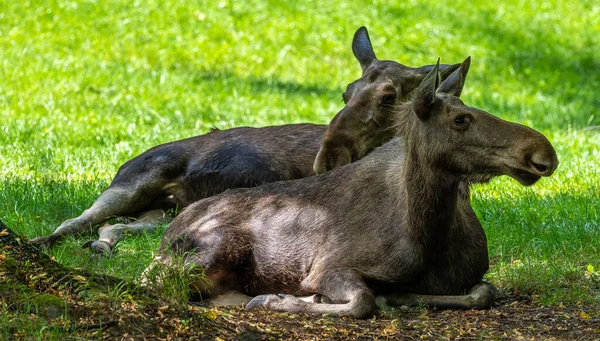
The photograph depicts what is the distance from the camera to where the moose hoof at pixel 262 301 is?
662 centimetres

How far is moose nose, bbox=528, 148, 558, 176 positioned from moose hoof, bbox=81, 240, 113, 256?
3588 mm

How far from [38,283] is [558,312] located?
3.23 metres

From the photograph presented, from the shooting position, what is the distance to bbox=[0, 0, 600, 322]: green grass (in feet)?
28.0

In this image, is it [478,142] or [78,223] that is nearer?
[478,142]

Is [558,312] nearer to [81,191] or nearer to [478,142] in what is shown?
[478,142]

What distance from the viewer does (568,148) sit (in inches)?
502

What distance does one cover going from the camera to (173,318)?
17.7 ft

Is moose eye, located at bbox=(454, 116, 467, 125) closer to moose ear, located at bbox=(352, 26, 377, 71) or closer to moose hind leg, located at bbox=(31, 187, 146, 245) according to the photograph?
moose ear, located at bbox=(352, 26, 377, 71)

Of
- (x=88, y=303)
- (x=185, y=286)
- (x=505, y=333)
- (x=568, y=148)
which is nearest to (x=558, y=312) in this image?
(x=505, y=333)

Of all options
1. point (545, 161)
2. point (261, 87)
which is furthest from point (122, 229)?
point (261, 87)

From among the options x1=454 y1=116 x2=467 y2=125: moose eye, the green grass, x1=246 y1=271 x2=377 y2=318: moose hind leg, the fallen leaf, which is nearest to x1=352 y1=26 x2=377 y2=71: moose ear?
the green grass

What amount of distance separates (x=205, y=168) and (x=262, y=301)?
2787mm

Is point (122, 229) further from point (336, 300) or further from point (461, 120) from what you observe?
point (461, 120)

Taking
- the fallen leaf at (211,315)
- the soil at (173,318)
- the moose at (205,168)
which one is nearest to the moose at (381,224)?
the soil at (173,318)
